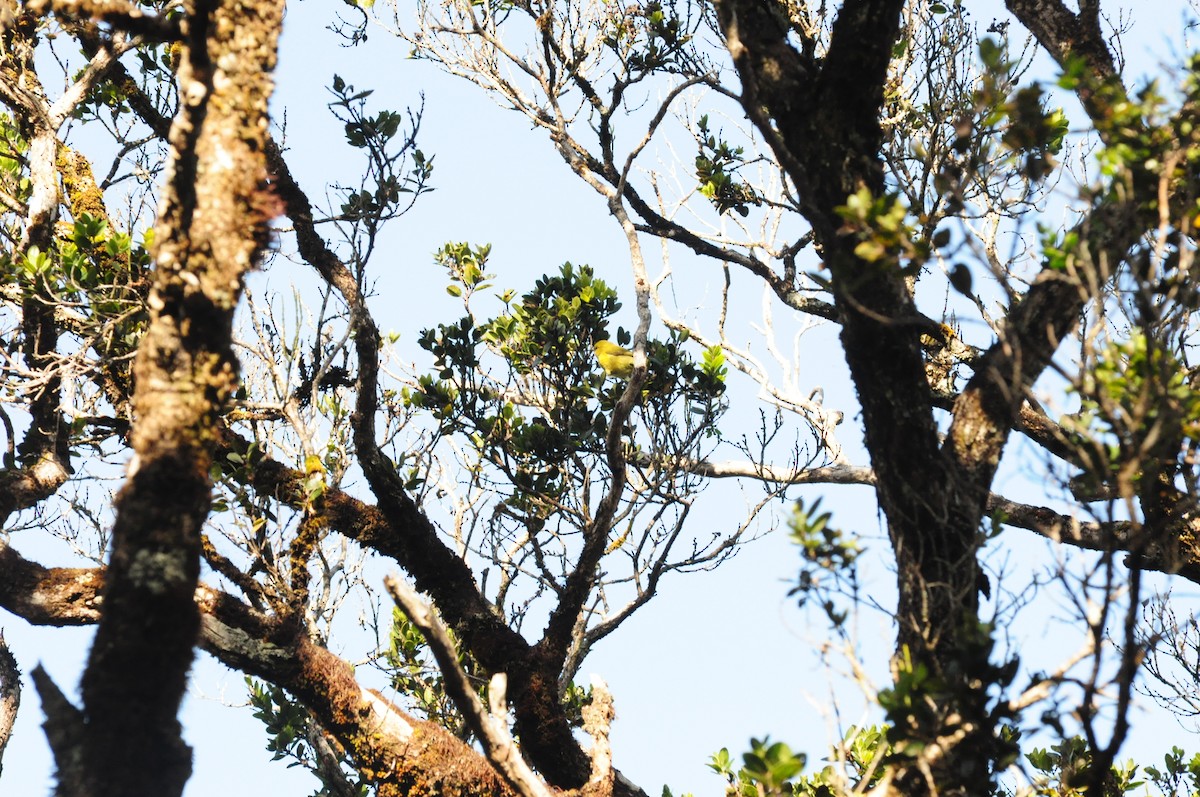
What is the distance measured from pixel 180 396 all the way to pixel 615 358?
4066 millimetres

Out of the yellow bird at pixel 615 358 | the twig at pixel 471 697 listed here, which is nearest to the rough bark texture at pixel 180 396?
the twig at pixel 471 697

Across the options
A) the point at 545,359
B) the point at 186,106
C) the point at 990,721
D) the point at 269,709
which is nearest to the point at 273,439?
the point at 545,359

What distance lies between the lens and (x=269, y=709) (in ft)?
30.1

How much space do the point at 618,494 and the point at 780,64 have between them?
9.71 ft

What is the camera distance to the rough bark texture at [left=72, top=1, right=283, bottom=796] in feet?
11.0

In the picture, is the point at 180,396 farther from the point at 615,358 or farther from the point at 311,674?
the point at 615,358

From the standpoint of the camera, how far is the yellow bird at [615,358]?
731 cm

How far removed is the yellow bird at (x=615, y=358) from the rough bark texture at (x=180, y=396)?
150 inches

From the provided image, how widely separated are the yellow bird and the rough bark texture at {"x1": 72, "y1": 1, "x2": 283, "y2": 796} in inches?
150

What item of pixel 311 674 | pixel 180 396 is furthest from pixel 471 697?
pixel 311 674

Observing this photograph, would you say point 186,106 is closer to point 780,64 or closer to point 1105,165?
point 780,64

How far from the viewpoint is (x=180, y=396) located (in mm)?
3553

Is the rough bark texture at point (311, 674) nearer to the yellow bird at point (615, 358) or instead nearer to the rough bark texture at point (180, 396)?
the rough bark texture at point (180, 396)

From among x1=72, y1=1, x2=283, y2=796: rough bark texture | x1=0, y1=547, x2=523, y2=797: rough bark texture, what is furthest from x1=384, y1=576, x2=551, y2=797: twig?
x1=0, y1=547, x2=523, y2=797: rough bark texture
